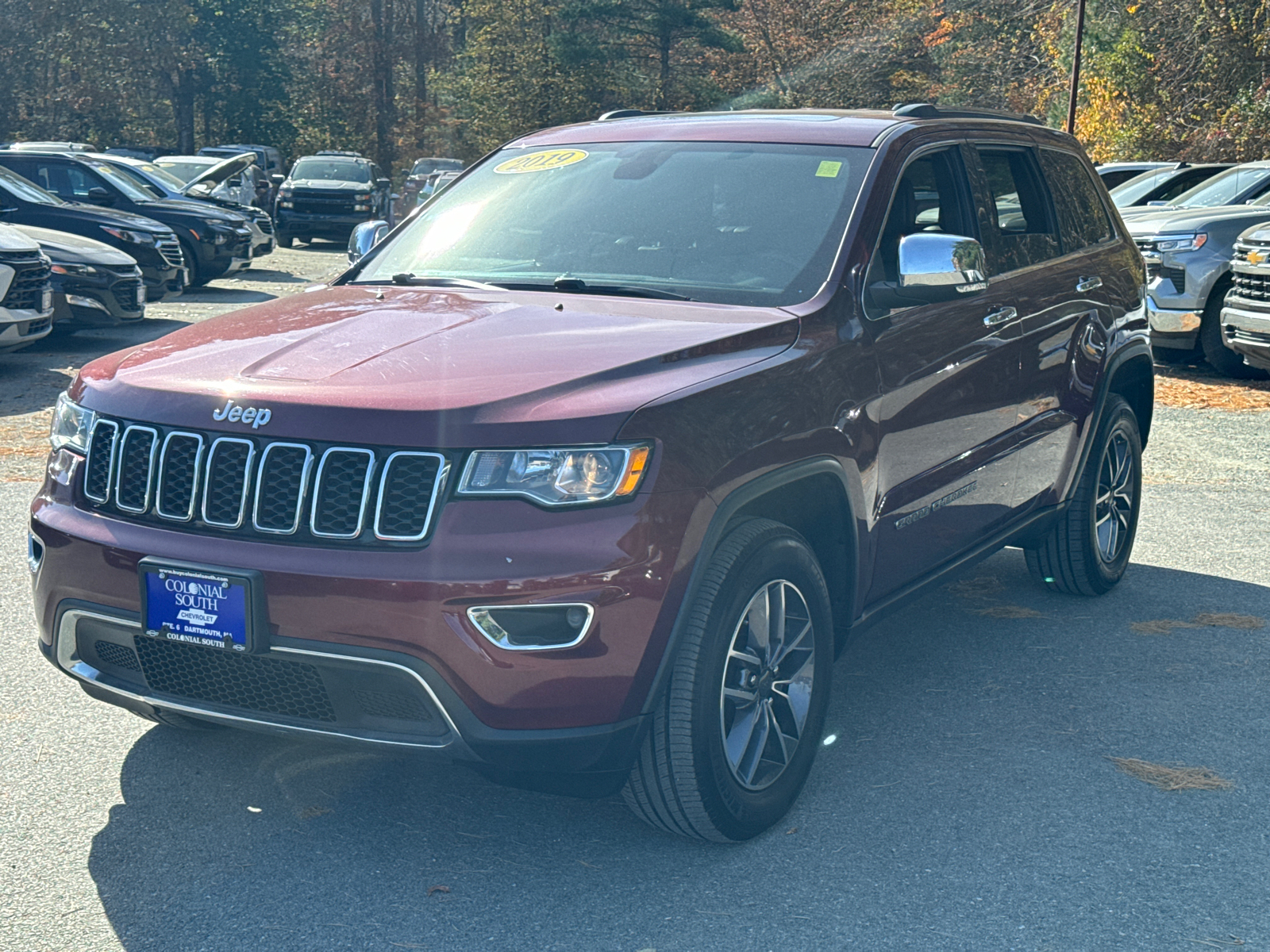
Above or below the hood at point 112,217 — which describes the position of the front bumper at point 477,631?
above

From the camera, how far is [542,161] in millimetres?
4867

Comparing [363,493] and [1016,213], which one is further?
[1016,213]

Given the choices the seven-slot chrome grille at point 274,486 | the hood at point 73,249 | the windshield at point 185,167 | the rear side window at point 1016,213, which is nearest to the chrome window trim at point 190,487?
the seven-slot chrome grille at point 274,486

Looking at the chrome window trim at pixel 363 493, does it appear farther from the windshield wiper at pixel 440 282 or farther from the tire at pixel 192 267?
the tire at pixel 192 267

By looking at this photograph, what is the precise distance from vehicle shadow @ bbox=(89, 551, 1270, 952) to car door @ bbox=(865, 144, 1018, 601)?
590 millimetres

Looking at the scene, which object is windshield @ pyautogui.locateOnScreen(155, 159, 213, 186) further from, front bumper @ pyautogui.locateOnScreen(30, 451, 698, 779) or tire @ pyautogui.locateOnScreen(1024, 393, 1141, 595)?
front bumper @ pyautogui.locateOnScreen(30, 451, 698, 779)

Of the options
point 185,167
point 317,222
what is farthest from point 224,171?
point 317,222

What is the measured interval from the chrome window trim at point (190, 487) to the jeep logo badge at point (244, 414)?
75 millimetres

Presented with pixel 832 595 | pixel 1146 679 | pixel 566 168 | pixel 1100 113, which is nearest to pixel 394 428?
pixel 832 595

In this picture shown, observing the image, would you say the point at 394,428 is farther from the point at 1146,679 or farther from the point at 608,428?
the point at 1146,679

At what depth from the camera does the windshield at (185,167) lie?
24.8 metres

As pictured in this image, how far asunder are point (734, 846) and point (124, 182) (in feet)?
53.7

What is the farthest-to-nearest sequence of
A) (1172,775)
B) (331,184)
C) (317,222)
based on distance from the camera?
(331,184)
(317,222)
(1172,775)

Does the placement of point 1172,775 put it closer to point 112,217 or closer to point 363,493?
point 363,493
